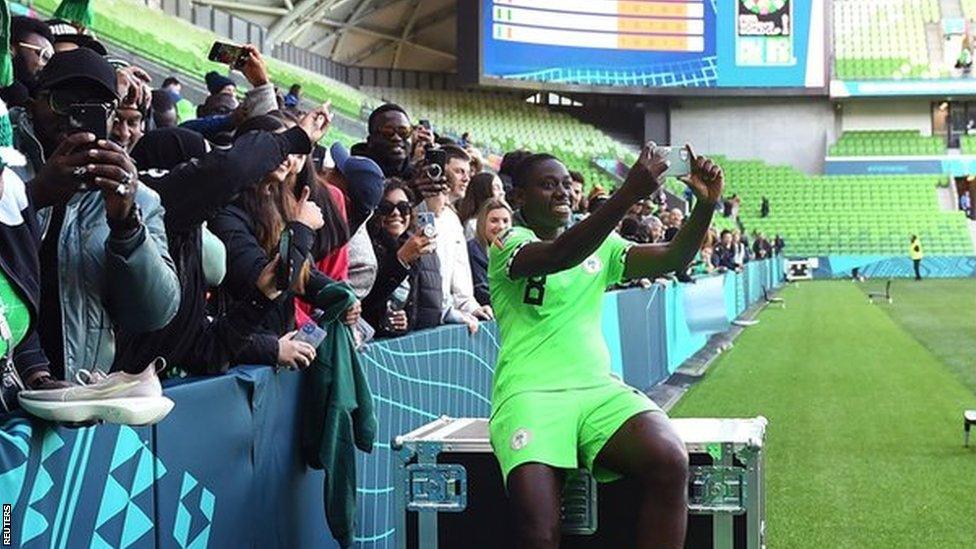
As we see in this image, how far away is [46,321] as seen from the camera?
3.05 metres

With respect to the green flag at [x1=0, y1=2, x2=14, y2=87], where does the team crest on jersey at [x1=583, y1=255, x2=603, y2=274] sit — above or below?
below

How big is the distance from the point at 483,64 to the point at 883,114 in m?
19.1

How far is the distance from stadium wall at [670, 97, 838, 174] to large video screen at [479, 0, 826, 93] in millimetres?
2886

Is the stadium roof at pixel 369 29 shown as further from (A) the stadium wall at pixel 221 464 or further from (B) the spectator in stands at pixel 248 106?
(B) the spectator in stands at pixel 248 106

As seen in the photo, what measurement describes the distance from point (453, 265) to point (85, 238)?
3913mm

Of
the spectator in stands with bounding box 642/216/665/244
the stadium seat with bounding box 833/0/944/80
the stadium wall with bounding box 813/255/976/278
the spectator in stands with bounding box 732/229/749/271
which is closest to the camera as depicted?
the spectator in stands with bounding box 642/216/665/244

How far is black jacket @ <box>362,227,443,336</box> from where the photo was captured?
5570mm

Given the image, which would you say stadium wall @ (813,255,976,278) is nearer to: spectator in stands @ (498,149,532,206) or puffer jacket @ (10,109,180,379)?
spectator in stands @ (498,149,532,206)

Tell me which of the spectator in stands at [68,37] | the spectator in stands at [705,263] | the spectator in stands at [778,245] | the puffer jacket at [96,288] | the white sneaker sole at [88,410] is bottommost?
the white sneaker sole at [88,410]

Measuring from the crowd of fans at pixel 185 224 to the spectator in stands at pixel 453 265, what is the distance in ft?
0.23

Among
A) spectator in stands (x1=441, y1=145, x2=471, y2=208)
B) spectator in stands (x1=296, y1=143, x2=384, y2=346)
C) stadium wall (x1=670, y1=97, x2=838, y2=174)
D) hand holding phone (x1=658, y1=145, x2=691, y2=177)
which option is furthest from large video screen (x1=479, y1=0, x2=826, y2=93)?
hand holding phone (x1=658, y1=145, x2=691, y2=177)

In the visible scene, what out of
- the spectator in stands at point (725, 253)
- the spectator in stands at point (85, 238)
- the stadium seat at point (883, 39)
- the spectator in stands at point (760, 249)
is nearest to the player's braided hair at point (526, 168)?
the spectator in stands at point (85, 238)

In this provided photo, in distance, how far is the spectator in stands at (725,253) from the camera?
22600mm

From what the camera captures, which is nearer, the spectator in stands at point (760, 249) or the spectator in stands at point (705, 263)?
the spectator in stands at point (705, 263)
